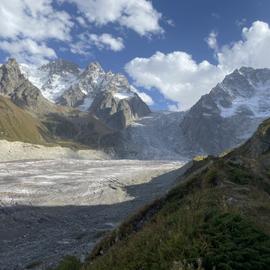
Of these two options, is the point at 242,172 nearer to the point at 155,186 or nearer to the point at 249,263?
the point at 249,263

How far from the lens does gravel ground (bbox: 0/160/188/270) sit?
4475 centimetres

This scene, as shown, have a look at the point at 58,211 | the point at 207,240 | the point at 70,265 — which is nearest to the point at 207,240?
the point at 207,240

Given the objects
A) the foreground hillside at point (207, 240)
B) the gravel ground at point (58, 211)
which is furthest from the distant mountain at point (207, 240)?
the gravel ground at point (58, 211)

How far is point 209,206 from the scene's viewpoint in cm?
1231

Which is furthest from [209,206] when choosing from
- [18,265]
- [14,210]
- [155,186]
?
[155,186]

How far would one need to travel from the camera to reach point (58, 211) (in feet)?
265

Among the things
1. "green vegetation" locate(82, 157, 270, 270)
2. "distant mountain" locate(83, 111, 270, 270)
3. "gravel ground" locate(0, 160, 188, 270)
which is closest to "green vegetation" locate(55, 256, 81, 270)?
"distant mountain" locate(83, 111, 270, 270)

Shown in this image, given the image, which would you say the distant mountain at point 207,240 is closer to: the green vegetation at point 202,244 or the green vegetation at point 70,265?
the green vegetation at point 202,244

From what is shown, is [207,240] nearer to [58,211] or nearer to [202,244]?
[202,244]

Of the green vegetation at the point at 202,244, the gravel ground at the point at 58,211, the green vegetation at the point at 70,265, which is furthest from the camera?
the gravel ground at the point at 58,211

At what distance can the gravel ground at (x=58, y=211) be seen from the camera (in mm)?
44750

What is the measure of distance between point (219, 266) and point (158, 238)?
182 centimetres

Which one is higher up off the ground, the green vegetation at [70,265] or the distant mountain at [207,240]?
the distant mountain at [207,240]

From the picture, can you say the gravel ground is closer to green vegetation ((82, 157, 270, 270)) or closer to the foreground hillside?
the foreground hillside
